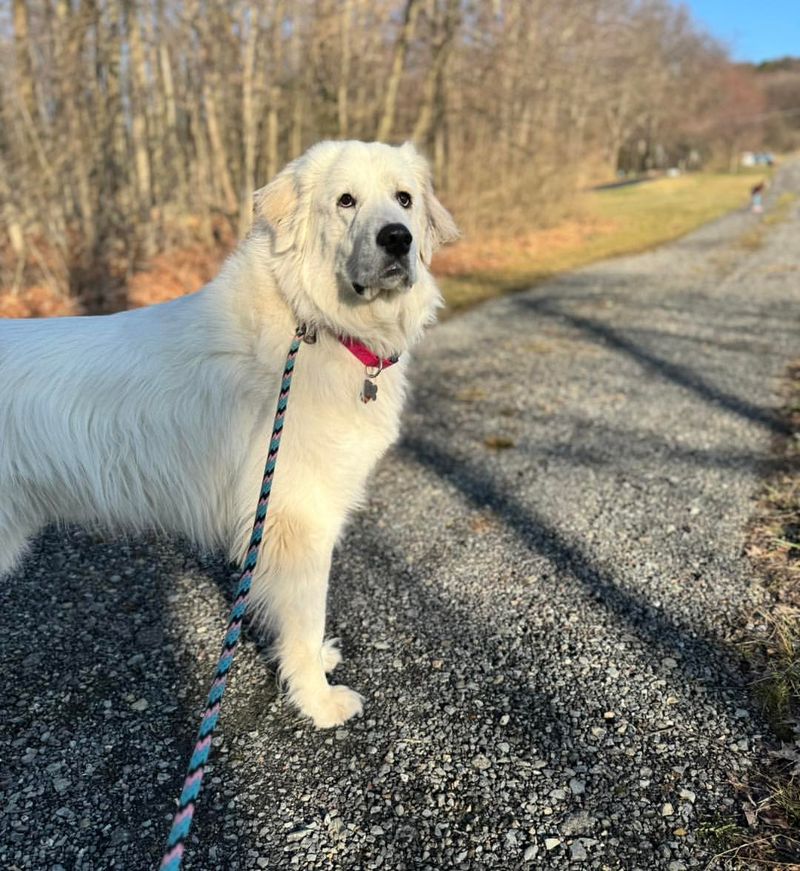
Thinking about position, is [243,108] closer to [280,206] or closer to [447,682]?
[280,206]

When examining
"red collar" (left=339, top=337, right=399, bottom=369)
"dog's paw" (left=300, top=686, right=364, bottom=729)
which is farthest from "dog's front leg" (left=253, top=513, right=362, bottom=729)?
"red collar" (left=339, top=337, right=399, bottom=369)

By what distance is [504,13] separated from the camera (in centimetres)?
1816

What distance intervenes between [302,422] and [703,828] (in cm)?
210

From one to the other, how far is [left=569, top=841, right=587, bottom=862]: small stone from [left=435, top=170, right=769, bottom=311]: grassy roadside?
9756 millimetres

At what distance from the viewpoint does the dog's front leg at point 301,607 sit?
270 centimetres

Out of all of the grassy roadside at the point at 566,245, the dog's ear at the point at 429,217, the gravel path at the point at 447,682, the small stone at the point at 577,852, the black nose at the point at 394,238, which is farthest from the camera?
the grassy roadside at the point at 566,245

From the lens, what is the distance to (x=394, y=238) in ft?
8.82

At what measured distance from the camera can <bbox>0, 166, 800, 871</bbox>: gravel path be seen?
2.26 metres

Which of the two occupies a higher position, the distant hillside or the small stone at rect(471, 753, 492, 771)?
the distant hillside

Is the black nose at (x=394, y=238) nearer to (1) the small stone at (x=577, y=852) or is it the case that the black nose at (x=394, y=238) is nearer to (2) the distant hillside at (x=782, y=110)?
(1) the small stone at (x=577, y=852)

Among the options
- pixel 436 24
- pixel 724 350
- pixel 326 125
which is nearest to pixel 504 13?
pixel 436 24

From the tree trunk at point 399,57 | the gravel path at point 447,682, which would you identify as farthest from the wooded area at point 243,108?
the gravel path at point 447,682

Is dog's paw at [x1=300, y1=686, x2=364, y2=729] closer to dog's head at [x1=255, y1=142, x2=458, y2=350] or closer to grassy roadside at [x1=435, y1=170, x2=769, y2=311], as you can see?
dog's head at [x1=255, y1=142, x2=458, y2=350]

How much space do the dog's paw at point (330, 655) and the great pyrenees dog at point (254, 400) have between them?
13 centimetres
